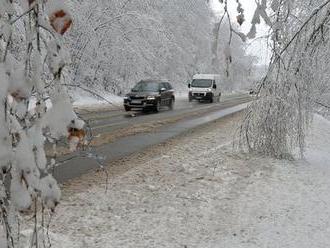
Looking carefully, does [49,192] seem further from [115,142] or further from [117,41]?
[117,41]

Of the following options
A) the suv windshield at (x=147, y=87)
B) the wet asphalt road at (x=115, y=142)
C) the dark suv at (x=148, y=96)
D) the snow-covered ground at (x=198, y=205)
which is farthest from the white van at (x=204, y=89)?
the snow-covered ground at (x=198, y=205)

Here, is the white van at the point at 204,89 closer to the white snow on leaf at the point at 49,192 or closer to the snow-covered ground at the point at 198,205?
the snow-covered ground at the point at 198,205

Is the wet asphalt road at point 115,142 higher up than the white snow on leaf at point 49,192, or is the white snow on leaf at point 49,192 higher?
the white snow on leaf at point 49,192

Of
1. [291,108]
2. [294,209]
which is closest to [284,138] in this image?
[291,108]

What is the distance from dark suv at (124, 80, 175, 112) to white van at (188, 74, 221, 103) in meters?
10.2

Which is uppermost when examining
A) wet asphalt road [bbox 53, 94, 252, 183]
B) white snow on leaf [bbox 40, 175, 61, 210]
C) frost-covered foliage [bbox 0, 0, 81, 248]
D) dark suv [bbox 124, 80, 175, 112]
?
frost-covered foliage [bbox 0, 0, 81, 248]

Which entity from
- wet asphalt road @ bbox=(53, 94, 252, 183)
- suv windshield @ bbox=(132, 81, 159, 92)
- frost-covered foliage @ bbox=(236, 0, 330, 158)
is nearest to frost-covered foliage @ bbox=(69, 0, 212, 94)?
suv windshield @ bbox=(132, 81, 159, 92)

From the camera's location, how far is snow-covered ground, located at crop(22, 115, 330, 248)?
248 inches

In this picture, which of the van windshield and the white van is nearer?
the white van

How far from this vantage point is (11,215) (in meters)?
1.94

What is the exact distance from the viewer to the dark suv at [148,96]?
86.3ft

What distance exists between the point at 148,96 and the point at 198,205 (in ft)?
63.0

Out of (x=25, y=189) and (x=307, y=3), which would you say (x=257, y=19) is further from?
(x=307, y=3)

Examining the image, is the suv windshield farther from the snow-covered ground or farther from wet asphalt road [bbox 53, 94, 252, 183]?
the snow-covered ground
